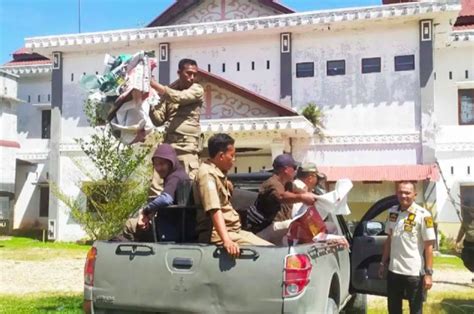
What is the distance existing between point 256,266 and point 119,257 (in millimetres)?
1066

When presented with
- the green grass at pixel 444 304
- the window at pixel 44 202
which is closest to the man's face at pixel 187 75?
the green grass at pixel 444 304

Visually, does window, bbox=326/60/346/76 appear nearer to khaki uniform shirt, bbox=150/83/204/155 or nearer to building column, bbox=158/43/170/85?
building column, bbox=158/43/170/85

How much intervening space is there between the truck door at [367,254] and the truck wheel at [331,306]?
1.15 meters

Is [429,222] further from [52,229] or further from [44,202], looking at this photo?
[44,202]

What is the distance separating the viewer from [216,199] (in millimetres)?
4172

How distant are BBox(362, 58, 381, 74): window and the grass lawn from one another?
10.6 m

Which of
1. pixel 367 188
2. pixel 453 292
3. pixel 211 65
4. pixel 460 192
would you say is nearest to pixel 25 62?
pixel 211 65

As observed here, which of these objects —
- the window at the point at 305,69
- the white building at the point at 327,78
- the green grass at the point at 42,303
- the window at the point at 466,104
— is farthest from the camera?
the window at the point at 466,104

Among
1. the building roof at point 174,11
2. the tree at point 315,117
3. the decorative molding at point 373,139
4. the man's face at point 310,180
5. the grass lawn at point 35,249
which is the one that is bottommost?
the grass lawn at point 35,249

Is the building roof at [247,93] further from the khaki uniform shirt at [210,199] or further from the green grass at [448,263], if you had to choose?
the khaki uniform shirt at [210,199]

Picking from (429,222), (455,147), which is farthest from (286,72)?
(429,222)

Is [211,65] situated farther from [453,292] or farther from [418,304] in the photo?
[418,304]

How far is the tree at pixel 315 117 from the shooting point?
18.4 m

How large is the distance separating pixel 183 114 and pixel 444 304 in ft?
16.6
